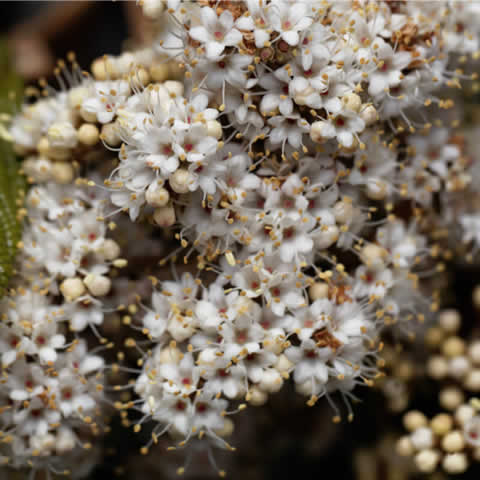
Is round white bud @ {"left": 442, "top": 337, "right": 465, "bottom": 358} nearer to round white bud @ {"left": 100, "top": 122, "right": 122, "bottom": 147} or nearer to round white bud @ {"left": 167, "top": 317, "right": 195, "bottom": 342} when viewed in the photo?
round white bud @ {"left": 167, "top": 317, "right": 195, "bottom": 342}

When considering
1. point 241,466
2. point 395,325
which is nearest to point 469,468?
point 395,325

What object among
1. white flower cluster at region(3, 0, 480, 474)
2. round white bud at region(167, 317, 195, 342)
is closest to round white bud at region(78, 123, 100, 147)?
white flower cluster at region(3, 0, 480, 474)

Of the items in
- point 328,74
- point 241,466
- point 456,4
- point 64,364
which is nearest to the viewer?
point 328,74

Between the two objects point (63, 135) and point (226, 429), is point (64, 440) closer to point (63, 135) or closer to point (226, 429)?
point (226, 429)

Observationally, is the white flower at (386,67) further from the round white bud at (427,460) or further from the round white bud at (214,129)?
the round white bud at (427,460)

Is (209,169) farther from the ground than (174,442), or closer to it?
farther from the ground

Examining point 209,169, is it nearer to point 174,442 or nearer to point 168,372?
point 168,372

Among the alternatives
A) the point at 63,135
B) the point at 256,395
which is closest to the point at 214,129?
the point at 63,135

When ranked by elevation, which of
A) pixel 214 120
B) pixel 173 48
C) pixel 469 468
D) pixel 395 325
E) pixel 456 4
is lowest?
pixel 469 468
